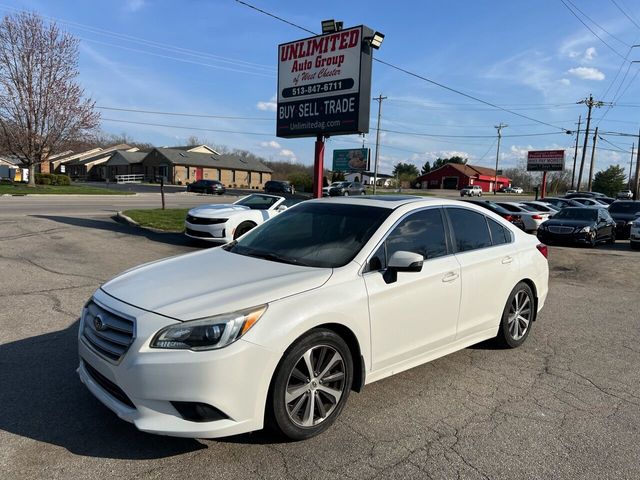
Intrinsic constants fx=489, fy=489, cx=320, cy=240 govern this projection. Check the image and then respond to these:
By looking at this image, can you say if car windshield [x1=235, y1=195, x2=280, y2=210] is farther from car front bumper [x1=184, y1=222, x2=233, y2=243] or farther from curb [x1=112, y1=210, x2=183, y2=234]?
curb [x1=112, y1=210, x2=183, y2=234]

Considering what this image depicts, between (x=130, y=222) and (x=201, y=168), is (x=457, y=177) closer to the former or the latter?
(x=201, y=168)

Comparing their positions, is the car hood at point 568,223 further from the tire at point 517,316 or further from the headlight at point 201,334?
the headlight at point 201,334

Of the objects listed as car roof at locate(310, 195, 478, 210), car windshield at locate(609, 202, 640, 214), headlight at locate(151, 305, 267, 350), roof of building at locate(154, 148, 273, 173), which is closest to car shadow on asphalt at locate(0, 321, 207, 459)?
headlight at locate(151, 305, 267, 350)

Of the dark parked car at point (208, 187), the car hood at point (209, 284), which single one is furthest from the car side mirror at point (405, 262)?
the dark parked car at point (208, 187)

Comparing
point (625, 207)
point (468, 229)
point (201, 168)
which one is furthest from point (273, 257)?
point (201, 168)

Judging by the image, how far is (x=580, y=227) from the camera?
17.0m

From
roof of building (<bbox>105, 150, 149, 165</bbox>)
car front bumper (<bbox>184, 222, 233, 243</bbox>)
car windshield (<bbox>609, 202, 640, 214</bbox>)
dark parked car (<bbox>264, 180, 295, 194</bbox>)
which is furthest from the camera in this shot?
roof of building (<bbox>105, 150, 149, 165</bbox>)

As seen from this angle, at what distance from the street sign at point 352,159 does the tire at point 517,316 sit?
173 ft

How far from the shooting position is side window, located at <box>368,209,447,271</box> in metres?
3.87

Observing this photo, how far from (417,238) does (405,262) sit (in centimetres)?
71

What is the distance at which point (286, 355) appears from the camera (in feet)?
10.2

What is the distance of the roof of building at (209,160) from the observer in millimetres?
72500

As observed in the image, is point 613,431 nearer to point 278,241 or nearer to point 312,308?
point 312,308

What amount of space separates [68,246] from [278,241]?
835 cm
